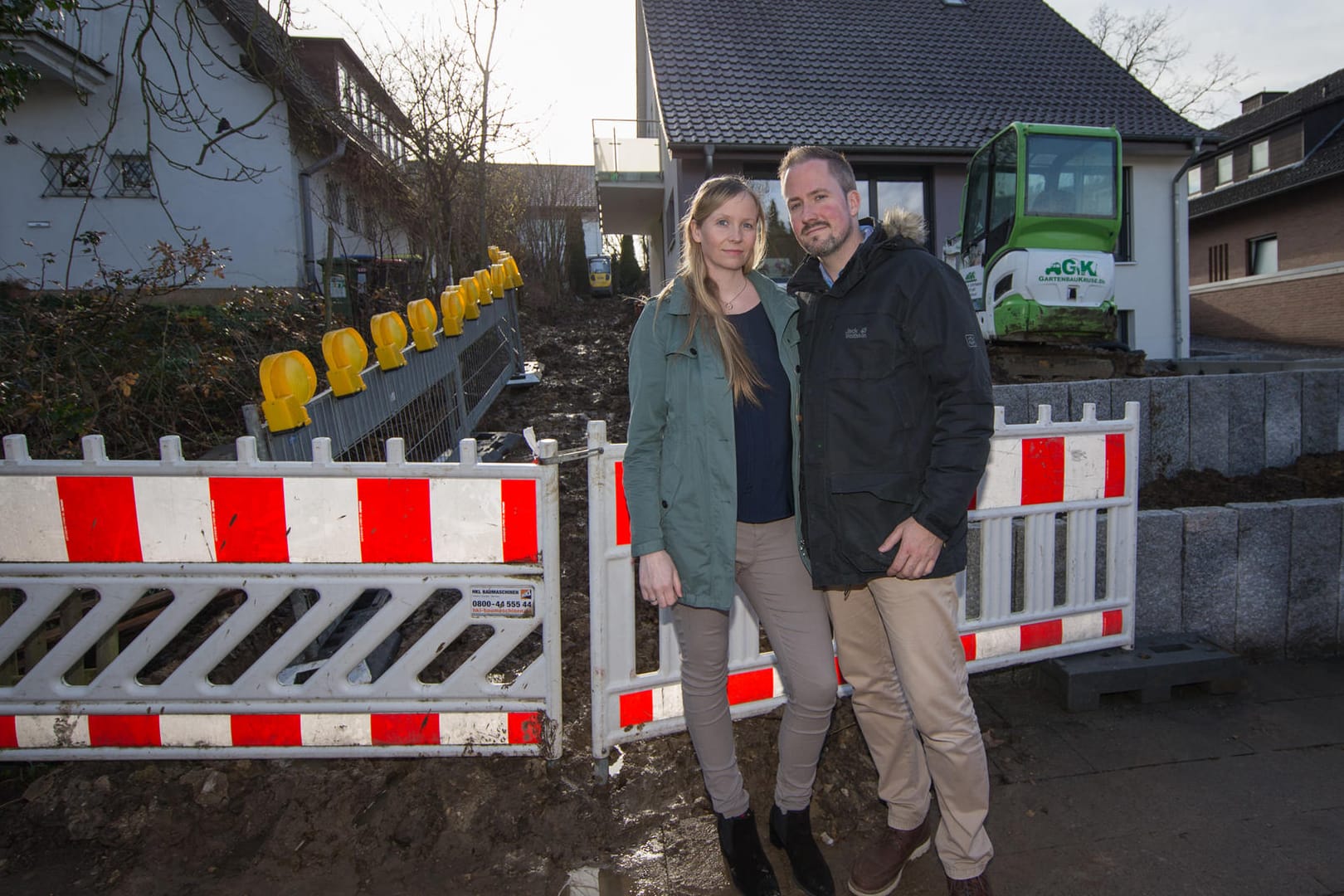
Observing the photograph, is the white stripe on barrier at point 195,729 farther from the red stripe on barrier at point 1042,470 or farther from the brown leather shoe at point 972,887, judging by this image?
the red stripe on barrier at point 1042,470

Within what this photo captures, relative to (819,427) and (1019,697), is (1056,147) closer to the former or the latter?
(1019,697)

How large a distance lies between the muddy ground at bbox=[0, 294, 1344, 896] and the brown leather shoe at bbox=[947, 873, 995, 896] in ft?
1.33

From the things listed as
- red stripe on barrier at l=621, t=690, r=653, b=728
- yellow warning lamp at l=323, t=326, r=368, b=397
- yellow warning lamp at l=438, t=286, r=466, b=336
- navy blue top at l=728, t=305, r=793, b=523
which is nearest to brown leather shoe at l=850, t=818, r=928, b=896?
red stripe on barrier at l=621, t=690, r=653, b=728

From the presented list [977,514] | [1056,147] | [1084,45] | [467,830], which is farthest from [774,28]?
[467,830]

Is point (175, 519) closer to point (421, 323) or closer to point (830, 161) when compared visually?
point (830, 161)

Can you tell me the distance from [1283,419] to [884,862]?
5.29m

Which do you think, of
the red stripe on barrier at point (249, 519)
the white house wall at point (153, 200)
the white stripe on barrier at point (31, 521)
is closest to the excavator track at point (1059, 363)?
the red stripe on barrier at point (249, 519)

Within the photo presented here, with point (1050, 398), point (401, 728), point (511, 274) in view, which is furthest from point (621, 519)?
point (511, 274)

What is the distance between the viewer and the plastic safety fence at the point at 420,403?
4066mm

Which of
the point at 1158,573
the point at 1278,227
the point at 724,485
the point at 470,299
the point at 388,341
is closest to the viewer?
the point at 724,485

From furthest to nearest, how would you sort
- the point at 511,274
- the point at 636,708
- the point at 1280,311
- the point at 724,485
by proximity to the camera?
the point at 1280,311, the point at 511,274, the point at 636,708, the point at 724,485

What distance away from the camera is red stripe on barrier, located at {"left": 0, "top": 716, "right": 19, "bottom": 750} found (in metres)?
3.04

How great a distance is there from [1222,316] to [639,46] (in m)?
22.0

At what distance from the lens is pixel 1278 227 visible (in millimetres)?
27844
